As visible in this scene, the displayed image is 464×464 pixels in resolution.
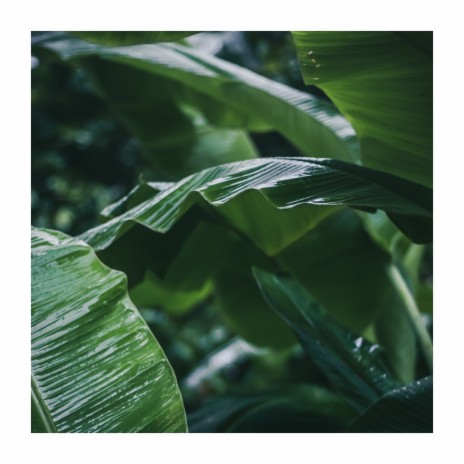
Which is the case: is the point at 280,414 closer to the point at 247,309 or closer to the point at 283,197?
the point at 247,309

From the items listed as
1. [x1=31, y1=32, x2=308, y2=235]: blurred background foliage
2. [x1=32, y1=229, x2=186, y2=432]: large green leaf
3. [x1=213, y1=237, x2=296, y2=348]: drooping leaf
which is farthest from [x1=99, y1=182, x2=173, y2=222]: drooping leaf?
[x1=31, y1=32, x2=308, y2=235]: blurred background foliage

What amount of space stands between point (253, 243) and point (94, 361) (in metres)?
0.34

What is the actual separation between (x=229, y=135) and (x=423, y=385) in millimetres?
661

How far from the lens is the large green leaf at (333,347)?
0.75m

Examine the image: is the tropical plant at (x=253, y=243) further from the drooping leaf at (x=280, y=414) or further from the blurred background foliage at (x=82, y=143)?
the blurred background foliage at (x=82, y=143)

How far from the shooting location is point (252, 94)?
3.15ft

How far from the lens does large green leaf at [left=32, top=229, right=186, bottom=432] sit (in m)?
0.52

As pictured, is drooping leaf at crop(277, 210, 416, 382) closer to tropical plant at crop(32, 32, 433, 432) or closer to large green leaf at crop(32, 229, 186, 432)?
tropical plant at crop(32, 32, 433, 432)

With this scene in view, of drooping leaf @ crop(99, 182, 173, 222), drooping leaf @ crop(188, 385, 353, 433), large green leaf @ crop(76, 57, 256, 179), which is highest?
large green leaf @ crop(76, 57, 256, 179)

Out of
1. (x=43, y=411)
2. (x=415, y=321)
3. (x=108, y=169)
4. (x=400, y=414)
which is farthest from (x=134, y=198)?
(x=108, y=169)

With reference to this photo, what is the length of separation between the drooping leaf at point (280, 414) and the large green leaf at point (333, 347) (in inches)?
5.2

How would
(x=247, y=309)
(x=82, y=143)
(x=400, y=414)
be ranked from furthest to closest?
(x=82, y=143), (x=247, y=309), (x=400, y=414)

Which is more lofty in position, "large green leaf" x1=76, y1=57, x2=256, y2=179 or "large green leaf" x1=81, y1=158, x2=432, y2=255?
"large green leaf" x1=76, y1=57, x2=256, y2=179
